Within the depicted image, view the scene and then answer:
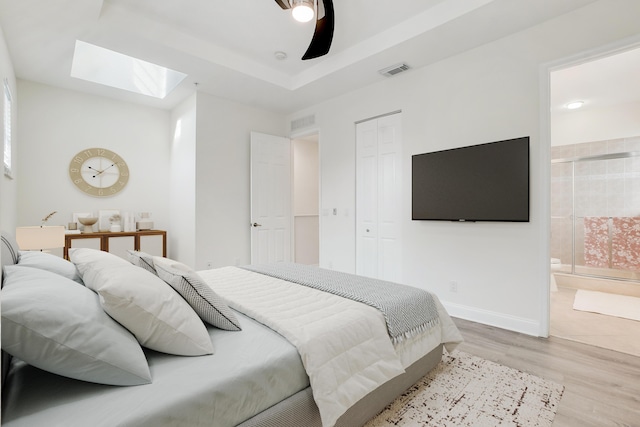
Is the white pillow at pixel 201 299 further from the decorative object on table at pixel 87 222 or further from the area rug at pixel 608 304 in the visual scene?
the area rug at pixel 608 304

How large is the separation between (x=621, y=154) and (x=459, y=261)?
11.1ft

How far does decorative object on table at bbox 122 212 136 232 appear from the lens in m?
4.49

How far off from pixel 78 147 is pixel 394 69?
4.36 meters

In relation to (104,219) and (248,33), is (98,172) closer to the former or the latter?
(104,219)

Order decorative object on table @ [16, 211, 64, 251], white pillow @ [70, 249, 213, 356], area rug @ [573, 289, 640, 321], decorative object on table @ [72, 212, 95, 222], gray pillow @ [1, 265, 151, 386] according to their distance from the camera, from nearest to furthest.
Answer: gray pillow @ [1, 265, 151, 386] → white pillow @ [70, 249, 213, 356] → decorative object on table @ [16, 211, 64, 251] → area rug @ [573, 289, 640, 321] → decorative object on table @ [72, 212, 95, 222]

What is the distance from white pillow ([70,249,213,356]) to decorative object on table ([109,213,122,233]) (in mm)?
3503

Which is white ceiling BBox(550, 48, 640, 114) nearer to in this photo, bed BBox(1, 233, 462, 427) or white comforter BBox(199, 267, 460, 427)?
white comforter BBox(199, 267, 460, 427)

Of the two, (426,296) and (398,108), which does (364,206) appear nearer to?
(398,108)

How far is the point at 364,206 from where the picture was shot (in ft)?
13.8

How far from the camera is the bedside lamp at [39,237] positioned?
109 inches

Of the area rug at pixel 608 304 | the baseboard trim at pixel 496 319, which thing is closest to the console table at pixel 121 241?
the baseboard trim at pixel 496 319

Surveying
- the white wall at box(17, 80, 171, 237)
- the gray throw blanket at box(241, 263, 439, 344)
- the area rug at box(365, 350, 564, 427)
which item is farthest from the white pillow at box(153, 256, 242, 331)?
the white wall at box(17, 80, 171, 237)

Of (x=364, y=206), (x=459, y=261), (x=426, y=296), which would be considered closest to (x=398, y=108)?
(x=364, y=206)

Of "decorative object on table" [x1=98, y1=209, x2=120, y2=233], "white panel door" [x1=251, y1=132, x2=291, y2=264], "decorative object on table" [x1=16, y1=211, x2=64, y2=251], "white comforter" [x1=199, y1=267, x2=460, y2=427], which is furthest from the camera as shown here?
"white panel door" [x1=251, y1=132, x2=291, y2=264]
